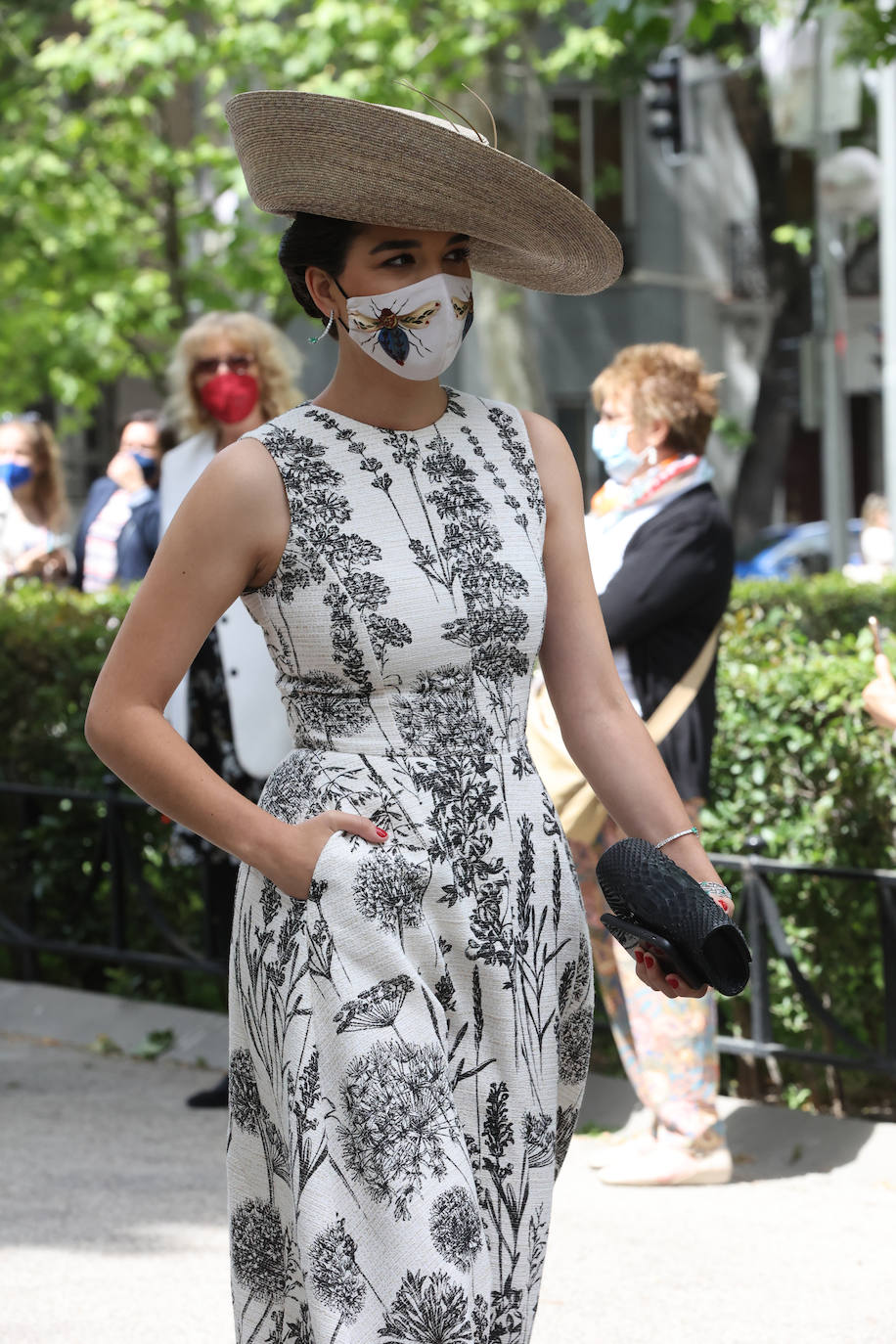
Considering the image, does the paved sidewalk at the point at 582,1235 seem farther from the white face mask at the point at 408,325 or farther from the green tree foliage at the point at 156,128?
the green tree foliage at the point at 156,128

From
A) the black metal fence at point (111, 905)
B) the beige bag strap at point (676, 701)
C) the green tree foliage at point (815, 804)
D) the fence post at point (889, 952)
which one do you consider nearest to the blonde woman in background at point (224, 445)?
the beige bag strap at point (676, 701)

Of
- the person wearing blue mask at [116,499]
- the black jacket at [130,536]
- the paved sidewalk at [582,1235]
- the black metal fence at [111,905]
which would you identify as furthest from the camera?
the person wearing blue mask at [116,499]

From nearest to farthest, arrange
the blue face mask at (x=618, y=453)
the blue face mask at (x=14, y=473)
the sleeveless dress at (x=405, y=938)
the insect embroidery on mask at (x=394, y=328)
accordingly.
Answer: the sleeveless dress at (x=405, y=938)
the insect embroidery on mask at (x=394, y=328)
the blue face mask at (x=618, y=453)
the blue face mask at (x=14, y=473)

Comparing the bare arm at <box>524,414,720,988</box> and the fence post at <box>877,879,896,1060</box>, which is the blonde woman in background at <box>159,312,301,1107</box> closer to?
the fence post at <box>877,879,896,1060</box>

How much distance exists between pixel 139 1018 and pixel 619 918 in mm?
4468

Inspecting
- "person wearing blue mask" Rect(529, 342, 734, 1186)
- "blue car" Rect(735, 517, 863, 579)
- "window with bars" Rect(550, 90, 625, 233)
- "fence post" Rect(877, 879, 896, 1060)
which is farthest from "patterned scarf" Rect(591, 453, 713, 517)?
"window with bars" Rect(550, 90, 625, 233)

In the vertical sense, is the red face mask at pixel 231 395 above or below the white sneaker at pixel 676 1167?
above

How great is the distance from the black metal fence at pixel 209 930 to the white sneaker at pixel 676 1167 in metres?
0.47

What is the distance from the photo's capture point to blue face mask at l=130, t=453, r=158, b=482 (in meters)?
Answer: 9.18

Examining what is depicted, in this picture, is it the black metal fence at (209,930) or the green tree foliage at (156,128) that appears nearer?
the black metal fence at (209,930)

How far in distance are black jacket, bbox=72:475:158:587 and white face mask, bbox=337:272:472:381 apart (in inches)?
135

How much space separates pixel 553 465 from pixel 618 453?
2.25 metres

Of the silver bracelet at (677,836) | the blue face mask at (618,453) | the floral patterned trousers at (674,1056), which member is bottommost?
the floral patterned trousers at (674,1056)

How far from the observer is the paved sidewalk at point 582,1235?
407 cm
